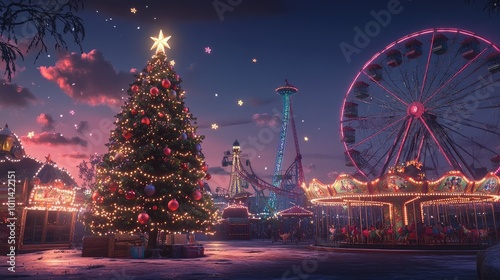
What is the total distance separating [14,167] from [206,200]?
39.1ft

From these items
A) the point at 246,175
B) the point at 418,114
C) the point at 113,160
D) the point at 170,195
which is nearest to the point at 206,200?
the point at 170,195

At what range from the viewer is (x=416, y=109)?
2608cm

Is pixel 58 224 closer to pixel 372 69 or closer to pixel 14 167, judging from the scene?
pixel 14 167

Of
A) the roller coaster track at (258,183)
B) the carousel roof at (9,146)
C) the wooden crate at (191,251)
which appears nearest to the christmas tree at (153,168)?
the wooden crate at (191,251)

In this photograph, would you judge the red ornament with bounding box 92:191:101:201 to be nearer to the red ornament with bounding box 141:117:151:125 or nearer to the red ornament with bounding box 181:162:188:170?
the red ornament with bounding box 141:117:151:125

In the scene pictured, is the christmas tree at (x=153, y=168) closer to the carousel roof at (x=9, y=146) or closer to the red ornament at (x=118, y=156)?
the red ornament at (x=118, y=156)

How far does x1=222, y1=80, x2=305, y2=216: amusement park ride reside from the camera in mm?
66688

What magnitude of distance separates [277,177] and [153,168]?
63.9 meters

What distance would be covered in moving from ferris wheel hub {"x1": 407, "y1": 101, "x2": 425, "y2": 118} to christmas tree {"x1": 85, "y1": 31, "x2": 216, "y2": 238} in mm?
15507

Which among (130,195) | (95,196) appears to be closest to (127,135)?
(130,195)

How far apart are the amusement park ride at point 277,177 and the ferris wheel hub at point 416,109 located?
39912 millimetres

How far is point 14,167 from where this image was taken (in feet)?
71.6

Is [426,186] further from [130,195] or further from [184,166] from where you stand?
[130,195]

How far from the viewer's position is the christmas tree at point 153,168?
15.7m
